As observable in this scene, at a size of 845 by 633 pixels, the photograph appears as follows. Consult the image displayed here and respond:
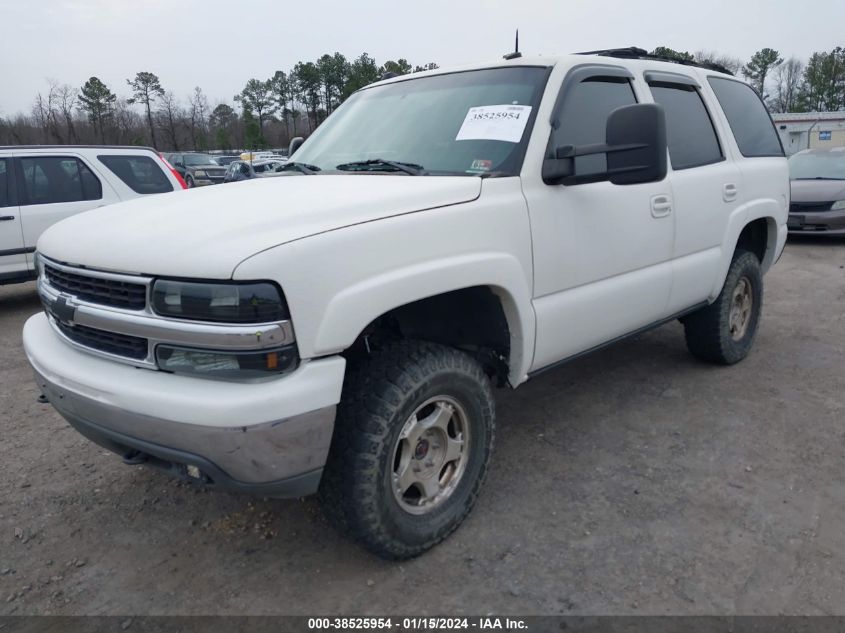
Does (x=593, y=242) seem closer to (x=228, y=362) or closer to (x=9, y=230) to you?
(x=228, y=362)

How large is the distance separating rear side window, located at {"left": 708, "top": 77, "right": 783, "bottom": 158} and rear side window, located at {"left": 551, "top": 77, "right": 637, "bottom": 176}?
136cm

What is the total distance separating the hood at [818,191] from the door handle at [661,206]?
8.28 m

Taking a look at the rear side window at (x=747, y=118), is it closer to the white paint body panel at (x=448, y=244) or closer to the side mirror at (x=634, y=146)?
the white paint body panel at (x=448, y=244)

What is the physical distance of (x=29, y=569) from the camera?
276cm

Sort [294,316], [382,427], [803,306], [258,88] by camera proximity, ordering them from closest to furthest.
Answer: [294,316] < [382,427] < [803,306] < [258,88]

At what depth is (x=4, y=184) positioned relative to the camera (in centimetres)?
719

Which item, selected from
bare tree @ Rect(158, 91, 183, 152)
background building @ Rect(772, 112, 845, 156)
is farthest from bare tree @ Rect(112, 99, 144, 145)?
background building @ Rect(772, 112, 845, 156)

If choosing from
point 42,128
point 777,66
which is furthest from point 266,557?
point 777,66

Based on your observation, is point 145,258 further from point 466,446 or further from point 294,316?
point 466,446

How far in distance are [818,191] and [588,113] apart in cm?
899

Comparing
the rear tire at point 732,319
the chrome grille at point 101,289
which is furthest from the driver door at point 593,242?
the chrome grille at point 101,289

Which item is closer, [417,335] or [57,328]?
[57,328]

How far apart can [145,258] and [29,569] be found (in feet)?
4.91

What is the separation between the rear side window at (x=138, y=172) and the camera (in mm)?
7961
